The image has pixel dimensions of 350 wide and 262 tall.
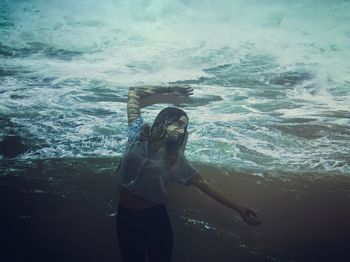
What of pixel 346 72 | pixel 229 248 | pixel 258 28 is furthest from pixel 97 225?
pixel 346 72

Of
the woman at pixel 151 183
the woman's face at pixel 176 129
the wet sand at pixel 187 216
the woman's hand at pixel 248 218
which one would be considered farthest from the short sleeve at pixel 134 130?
the wet sand at pixel 187 216

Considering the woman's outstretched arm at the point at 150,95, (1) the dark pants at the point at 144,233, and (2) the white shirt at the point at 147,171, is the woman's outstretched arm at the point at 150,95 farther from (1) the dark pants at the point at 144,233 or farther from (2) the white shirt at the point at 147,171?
(1) the dark pants at the point at 144,233

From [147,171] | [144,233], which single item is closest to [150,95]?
[147,171]

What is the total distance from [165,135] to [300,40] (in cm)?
181

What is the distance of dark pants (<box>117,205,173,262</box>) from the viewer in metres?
1.50

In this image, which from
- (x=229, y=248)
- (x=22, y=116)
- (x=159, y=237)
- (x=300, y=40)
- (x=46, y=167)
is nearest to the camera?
(x=159, y=237)

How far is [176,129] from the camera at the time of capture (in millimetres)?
1609

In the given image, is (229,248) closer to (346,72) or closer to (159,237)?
(159,237)

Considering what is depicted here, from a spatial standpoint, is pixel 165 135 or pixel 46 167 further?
pixel 46 167

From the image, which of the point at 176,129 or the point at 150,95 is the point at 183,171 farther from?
the point at 150,95

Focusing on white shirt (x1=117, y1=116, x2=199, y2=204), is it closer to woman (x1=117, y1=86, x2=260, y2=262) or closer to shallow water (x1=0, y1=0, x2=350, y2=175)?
woman (x1=117, y1=86, x2=260, y2=262)

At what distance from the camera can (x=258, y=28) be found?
2.99 meters

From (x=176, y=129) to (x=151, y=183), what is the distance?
257 mm

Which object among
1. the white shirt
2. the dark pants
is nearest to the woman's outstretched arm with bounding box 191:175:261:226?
the white shirt
